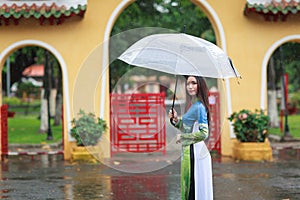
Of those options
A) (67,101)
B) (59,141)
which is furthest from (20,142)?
(67,101)

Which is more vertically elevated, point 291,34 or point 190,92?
point 291,34

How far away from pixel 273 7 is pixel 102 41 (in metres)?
3.80

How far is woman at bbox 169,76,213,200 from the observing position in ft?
21.0

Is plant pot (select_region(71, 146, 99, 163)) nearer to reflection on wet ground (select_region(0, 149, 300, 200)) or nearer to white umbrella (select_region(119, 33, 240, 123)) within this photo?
reflection on wet ground (select_region(0, 149, 300, 200))

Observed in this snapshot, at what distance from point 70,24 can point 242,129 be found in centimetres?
442

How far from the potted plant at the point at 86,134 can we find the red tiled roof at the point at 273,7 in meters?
4.09

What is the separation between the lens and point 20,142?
704 inches

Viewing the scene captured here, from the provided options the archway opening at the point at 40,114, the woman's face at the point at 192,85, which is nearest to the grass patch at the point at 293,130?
the archway opening at the point at 40,114

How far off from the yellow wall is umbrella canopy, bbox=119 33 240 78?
6122 millimetres

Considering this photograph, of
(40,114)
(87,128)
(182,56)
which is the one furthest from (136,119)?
(40,114)

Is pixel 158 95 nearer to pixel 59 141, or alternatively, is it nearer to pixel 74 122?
pixel 74 122

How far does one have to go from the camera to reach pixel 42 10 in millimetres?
12508

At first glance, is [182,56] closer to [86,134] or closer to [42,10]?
[86,134]

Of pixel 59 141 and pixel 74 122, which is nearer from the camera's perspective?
pixel 74 122
